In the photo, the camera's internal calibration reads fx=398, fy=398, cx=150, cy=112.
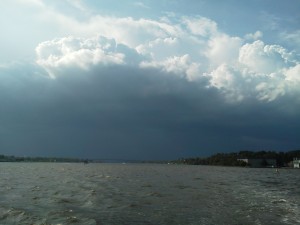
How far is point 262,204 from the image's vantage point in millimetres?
42938

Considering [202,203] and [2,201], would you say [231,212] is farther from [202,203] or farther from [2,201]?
[2,201]

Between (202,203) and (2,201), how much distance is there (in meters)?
20.5

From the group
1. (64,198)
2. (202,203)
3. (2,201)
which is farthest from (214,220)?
(2,201)

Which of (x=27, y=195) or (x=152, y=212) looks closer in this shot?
(x=152, y=212)

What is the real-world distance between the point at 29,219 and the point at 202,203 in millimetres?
18658

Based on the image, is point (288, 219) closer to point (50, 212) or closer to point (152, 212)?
point (152, 212)

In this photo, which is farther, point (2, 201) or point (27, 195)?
point (27, 195)

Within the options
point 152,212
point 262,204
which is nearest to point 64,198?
point 152,212

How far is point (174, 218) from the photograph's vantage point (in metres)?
31.9

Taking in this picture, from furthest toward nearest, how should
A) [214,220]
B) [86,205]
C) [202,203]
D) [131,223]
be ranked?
[202,203], [86,205], [214,220], [131,223]

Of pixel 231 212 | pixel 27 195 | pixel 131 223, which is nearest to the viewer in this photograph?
pixel 131 223

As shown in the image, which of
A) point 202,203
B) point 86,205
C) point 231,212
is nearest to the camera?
point 231,212

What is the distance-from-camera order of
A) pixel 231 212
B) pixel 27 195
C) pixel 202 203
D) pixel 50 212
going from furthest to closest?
pixel 27 195
pixel 202 203
pixel 231 212
pixel 50 212

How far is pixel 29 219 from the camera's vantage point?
3020 centimetres
